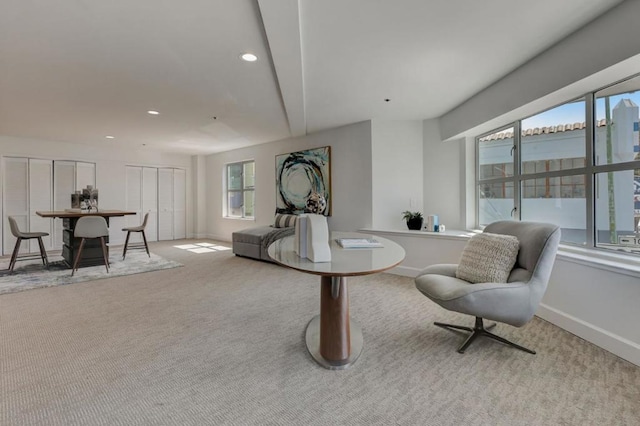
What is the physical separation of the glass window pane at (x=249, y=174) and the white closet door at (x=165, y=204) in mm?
2197

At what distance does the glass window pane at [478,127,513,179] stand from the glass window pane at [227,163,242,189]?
5.40 meters

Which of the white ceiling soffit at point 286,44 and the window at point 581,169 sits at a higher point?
the white ceiling soffit at point 286,44

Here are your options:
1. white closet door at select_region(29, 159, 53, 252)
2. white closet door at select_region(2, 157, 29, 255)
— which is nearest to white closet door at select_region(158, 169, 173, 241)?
white closet door at select_region(29, 159, 53, 252)

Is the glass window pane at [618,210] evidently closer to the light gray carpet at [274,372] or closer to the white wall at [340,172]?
the light gray carpet at [274,372]

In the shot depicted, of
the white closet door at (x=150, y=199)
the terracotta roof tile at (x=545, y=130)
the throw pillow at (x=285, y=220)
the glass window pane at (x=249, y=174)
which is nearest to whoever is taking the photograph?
the terracotta roof tile at (x=545, y=130)

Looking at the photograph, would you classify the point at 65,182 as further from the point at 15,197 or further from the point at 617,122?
the point at 617,122

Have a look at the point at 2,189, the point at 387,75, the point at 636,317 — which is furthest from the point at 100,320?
the point at 2,189

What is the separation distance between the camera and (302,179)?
576cm

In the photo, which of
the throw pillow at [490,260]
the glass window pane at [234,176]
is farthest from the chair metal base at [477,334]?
the glass window pane at [234,176]

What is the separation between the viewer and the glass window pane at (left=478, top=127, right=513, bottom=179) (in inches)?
145

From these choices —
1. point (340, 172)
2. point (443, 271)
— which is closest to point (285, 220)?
point (340, 172)

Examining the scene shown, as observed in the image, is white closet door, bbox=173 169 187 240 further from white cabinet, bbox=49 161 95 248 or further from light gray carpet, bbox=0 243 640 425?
light gray carpet, bbox=0 243 640 425

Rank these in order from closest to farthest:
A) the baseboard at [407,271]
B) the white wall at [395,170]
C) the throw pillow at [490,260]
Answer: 1. the throw pillow at [490,260]
2. the baseboard at [407,271]
3. the white wall at [395,170]

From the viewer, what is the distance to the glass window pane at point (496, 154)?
3688 mm
